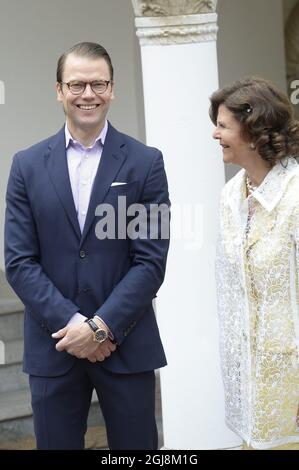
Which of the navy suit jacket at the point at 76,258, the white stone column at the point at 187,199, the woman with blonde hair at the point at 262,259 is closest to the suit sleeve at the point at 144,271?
the navy suit jacket at the point at 76,258

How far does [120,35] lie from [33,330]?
417cm

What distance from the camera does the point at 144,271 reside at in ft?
12.8

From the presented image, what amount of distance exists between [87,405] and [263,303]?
2.45ft

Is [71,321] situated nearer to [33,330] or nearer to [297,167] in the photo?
[33,330]

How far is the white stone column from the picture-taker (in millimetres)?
5402

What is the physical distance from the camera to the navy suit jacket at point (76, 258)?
3.87m

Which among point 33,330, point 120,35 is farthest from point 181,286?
point 120,35

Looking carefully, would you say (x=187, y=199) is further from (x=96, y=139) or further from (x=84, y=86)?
(x=84, y=86)

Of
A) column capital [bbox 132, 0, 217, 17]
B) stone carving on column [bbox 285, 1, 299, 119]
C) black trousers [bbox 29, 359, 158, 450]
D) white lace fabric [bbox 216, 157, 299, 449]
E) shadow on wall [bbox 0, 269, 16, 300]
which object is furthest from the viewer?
stone carving on column [bbox 285, 1, 299, 119]

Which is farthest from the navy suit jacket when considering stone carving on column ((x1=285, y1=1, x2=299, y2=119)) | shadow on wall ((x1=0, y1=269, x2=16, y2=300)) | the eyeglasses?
stone carving on column ((x1=285, y1=1, x2=299, y2=119))

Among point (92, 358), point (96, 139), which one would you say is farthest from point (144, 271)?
point (96, 139)

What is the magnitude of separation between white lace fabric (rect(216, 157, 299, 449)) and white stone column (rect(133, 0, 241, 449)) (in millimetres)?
1564

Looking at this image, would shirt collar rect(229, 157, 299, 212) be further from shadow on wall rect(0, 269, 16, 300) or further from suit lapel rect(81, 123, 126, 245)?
shadow on wall rect(0, 269, 16, 300)

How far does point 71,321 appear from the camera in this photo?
385 centimetres
